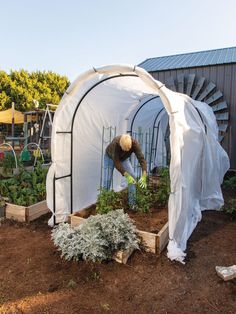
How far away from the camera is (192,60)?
8.32 metres

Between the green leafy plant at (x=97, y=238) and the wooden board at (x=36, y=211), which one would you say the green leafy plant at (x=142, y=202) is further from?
the wooden board at (x=36, y=211)

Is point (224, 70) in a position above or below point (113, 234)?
above

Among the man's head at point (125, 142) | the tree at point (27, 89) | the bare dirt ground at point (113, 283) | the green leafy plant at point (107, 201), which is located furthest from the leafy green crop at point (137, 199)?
the tree at point (27, 89)

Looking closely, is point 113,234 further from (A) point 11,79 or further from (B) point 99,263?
(A) point 11,79

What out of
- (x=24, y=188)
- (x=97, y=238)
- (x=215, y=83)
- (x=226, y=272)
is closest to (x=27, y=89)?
(x=215, y=83)

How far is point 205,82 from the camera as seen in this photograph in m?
7.54

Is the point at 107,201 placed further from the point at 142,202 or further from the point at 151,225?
the point at 151,225

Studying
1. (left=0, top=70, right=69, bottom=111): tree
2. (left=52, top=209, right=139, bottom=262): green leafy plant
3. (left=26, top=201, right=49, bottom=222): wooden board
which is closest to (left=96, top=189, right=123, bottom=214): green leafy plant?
(left=52, top=209, right=139, bottom=262): green leafy plant

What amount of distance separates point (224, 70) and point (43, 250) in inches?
264

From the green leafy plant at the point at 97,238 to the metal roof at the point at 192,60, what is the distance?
20.1ft

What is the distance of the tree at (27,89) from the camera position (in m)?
22.5

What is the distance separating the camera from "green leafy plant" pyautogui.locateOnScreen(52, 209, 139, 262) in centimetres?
300

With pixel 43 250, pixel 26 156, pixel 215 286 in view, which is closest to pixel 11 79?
pixel 26 156

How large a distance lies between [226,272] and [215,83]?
599cm
